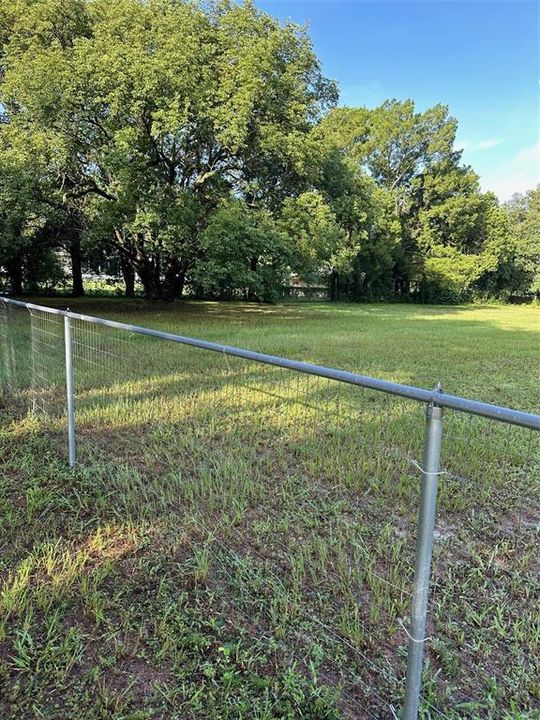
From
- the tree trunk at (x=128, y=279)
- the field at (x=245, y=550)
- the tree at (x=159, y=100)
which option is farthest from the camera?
the tree trunk at (x=128, y=279)

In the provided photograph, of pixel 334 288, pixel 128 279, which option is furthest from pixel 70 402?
pixel 334 288

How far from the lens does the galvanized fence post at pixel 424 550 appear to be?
1249 millimetres

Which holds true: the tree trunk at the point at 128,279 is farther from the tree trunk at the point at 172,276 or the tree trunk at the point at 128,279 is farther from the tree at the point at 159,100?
the tree at the point at 159,100

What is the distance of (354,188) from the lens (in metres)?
18.7

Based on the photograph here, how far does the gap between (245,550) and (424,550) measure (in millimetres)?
1348

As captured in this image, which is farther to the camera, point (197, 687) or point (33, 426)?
point (33, 426)

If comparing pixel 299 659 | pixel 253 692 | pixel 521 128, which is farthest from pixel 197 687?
pixel 521 128

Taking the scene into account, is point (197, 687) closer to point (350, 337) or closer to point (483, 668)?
point (483, 668)

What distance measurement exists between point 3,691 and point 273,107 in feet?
47.9

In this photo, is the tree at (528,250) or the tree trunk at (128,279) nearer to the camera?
the tree trunk at (128,279)

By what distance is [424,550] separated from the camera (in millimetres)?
1311

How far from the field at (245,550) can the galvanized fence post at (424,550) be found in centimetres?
29

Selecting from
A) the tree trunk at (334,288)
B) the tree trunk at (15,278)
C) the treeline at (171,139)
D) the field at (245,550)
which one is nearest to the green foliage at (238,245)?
the treeline at (171,139)

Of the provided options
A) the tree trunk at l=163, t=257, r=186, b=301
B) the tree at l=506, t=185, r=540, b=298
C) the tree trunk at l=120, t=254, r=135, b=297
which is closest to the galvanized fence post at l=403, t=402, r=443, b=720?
the tree trunk at l=163, t=257, r=186, b=301
